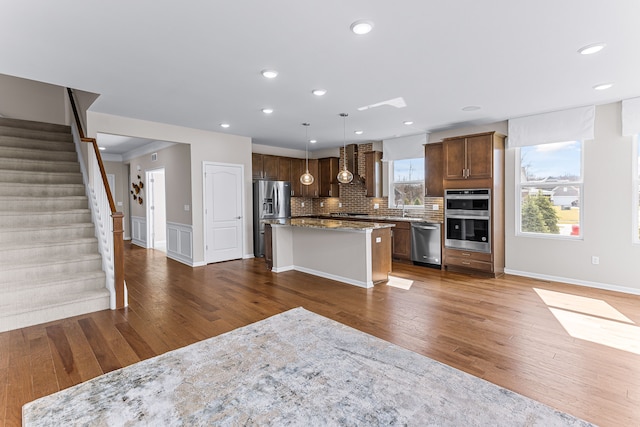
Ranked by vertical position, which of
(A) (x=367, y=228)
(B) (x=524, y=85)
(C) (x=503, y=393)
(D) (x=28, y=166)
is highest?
(B) (x=524, y=85)

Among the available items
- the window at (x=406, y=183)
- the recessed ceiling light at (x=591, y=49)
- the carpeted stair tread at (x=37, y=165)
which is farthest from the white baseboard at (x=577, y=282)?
the carpeted stair tread at (x=37, y=165)

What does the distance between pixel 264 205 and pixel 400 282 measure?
3.52 metres

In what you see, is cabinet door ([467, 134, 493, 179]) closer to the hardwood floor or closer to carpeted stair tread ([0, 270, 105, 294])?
the hardwood floor

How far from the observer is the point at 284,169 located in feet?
26.1

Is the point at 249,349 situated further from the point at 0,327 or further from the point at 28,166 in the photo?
the point at 28,166

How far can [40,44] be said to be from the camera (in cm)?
276

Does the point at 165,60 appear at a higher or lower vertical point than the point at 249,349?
higher

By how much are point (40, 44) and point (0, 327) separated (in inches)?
107

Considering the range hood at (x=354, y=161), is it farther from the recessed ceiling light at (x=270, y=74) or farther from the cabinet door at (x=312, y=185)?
the recessed ceiling light at (x=270, y=74)

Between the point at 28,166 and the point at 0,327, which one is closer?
the point at 0,327

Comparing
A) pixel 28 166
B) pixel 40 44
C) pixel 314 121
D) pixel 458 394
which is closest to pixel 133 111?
pixel 28 166

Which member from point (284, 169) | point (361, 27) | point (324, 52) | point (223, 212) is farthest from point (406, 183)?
point (361, 27)

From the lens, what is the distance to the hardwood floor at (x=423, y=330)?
226 centimetres

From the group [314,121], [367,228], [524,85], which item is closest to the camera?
[524,85]
